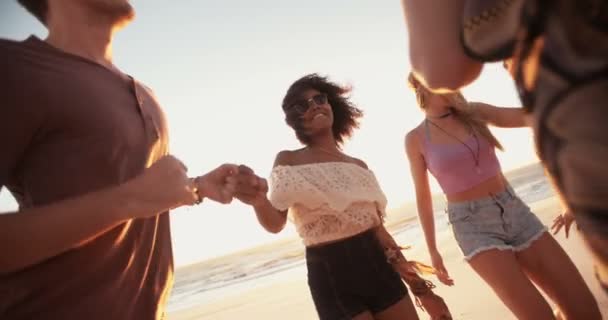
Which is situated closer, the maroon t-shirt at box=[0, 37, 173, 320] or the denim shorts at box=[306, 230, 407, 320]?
the maroon t-shirt at box=[0, 37, 173, 320]

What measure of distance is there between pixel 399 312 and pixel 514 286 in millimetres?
821

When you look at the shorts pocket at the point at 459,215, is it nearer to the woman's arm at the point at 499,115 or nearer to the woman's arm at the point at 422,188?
the woman's arm at the point at 422,188

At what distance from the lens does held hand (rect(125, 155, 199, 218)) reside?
1.23 m

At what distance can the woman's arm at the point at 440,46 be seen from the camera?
81 cm

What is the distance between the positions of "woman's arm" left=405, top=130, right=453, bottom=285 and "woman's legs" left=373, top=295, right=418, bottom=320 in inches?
28.6

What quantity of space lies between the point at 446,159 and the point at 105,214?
295cm

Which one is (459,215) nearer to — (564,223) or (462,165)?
(462,165)

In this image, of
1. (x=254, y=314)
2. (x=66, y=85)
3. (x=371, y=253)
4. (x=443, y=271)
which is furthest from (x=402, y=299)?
(x=254, y=314)

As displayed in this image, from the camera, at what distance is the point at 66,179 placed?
4.26 feet

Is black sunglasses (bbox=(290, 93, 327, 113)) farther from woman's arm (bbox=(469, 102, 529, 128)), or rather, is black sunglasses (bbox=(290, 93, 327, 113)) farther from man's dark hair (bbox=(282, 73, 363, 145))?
woman's arm (bbox=(469, 102, 529, 128))

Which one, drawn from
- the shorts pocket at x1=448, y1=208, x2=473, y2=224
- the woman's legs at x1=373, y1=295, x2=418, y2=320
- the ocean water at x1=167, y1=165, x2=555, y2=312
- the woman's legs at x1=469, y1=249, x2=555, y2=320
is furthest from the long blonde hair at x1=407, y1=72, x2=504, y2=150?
the ocean water at x1=167, y1=165, x2=555, y2=312

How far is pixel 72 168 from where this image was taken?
131 centimetres

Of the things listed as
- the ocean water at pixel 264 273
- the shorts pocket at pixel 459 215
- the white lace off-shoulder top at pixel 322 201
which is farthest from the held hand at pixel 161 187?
the ocean water at pixel 264 273

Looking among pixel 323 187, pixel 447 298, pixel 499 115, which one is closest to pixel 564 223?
pixel 499 115
